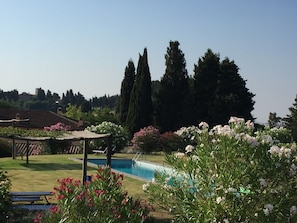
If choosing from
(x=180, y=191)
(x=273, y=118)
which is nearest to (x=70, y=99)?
(x=273, y=118)

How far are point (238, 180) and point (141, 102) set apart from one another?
95.8ft

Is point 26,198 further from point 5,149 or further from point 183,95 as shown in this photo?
point 183,95

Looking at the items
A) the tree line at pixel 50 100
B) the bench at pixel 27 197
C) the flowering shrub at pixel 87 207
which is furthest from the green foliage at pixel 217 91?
the tree line at pixel 50 100

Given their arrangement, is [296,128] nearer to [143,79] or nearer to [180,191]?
[143,79]

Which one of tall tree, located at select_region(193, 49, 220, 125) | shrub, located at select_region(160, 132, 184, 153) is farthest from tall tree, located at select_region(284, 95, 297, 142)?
shrub, located at select_region(160, 132, 184, 153)

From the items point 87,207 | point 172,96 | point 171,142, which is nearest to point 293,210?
point 87,207

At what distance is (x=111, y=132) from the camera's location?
85.1 feet

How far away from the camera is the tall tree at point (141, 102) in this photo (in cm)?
3494

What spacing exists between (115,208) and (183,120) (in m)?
30.1

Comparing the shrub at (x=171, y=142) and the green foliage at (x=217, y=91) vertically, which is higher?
the green foliage at (x=217, y=91)

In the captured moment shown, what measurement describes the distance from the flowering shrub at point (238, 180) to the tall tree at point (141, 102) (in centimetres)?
2822

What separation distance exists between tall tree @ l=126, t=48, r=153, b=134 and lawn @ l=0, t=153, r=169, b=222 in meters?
12.1

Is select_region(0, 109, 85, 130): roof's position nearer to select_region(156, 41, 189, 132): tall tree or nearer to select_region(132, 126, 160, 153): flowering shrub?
select_region(156, 41, 189, 132): tall tree

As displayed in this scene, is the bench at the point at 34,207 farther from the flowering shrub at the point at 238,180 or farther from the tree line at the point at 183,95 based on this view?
the tree line at the point at 183,95
